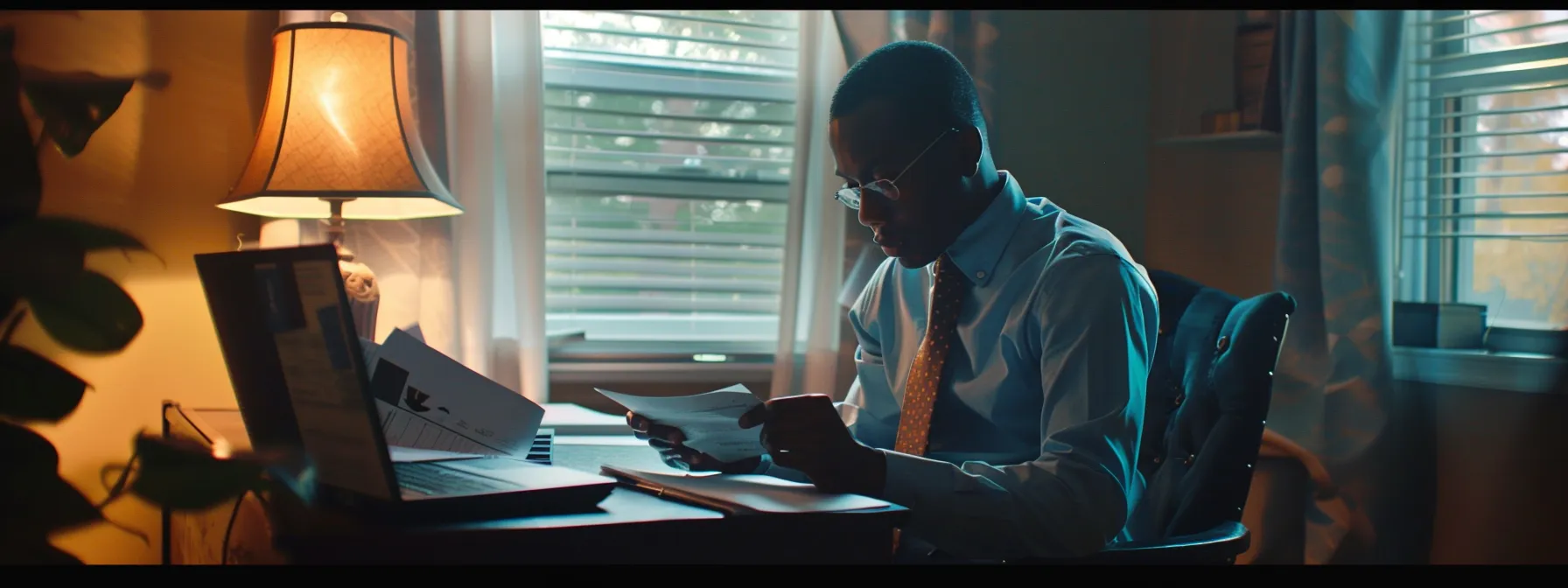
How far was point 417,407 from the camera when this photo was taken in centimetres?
109

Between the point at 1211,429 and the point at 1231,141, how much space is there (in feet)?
5.62

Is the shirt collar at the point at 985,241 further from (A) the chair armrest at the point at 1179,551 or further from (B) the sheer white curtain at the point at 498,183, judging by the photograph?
(B) the sheer white curtain at the point at 498,183

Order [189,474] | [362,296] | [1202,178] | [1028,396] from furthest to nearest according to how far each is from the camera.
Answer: [1202,178], [362,296], [1028,396], [189,474]

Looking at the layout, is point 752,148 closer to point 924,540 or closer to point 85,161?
point 924,540

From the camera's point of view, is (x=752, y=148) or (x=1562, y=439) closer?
(x=1562, y=439)

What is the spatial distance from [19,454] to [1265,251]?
2.82 metres

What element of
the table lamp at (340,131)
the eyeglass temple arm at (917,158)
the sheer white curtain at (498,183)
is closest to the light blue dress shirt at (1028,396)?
the eyeglass temple arm at (917,158)

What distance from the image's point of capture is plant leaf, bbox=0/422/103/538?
0.93 feet

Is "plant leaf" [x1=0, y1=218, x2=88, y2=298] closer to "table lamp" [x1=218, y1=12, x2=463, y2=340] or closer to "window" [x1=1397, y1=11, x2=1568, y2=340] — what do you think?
"table lamp" [x1=218, y1=12, x2=463, y2=340]

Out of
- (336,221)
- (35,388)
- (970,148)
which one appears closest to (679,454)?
(970,148)

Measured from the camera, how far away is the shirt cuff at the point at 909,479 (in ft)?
3.64

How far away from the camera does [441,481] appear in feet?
2.92

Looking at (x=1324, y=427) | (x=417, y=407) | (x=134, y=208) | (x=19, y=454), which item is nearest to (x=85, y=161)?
(x=417, y=407)

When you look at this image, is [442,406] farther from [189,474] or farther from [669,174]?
[669,174]
